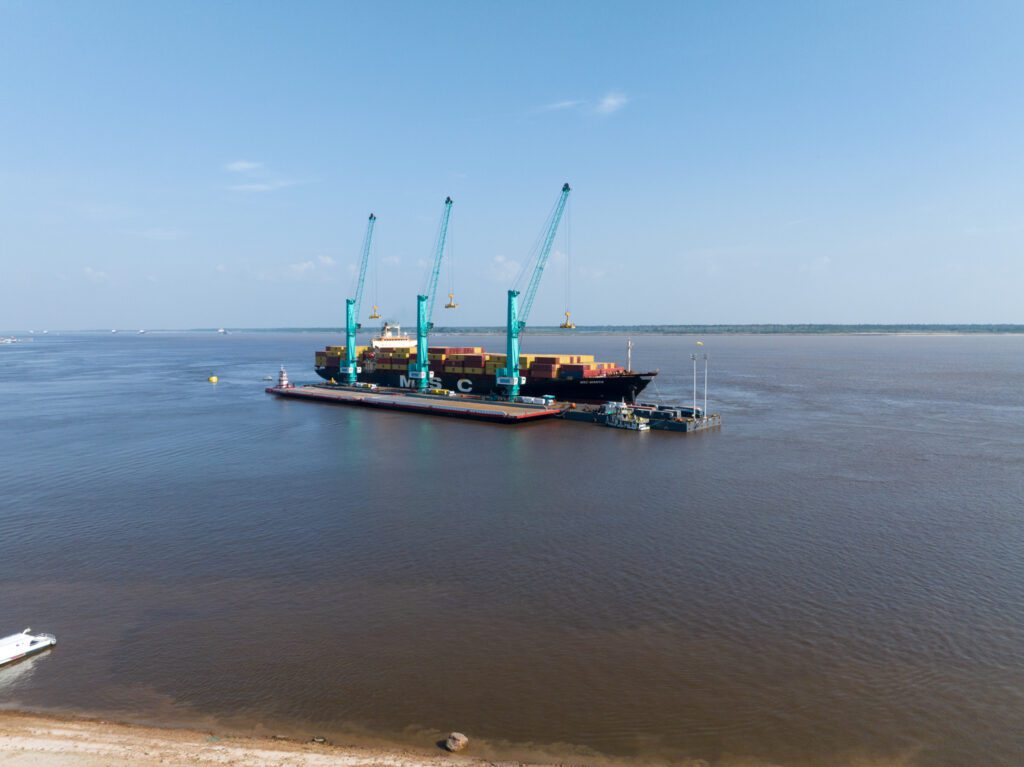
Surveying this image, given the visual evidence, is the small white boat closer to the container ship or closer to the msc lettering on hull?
the container ship

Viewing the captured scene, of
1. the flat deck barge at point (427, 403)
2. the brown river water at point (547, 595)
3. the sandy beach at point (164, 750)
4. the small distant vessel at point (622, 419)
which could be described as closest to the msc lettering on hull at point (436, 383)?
the flat deck barge at point (427, 403)

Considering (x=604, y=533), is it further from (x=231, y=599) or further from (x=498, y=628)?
(x=231, y=599)

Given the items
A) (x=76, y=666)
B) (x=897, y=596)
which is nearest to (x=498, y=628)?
(x=76, y=666)

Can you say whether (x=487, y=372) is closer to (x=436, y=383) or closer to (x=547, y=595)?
(x=436, y=383)

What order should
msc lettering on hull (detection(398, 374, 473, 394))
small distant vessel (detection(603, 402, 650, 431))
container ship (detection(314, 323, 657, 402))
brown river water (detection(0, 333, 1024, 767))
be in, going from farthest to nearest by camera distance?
msc lettering on hull (detection(398, 374, 473, 394)), container ship (detection(314, 323, 657, 402)), small distant vessel (detection(603, 402, 650, 431)), brown river water (detection(0, 333, 1024, 767))

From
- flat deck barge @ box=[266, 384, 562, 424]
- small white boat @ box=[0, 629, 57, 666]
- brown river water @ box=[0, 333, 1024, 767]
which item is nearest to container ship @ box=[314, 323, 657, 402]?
flat deck barge @ box=[266, 384, 562, 424]

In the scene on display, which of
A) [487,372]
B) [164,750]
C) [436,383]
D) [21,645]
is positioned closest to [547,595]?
Result: [164,750]

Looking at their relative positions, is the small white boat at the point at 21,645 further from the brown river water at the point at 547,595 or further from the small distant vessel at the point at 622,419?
the small distant vessel at the point at 622,419
